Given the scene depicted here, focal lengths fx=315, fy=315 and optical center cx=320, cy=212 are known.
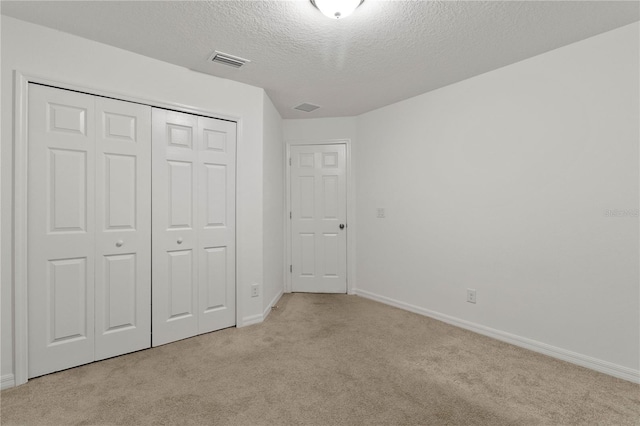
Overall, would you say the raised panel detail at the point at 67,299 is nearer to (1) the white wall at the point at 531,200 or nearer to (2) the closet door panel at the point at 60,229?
(2) the closet door panel at the point at 60,229

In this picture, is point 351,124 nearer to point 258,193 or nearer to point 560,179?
point 258,193

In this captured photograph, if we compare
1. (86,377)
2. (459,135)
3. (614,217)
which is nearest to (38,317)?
(86,377)

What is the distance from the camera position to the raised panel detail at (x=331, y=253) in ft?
14.2

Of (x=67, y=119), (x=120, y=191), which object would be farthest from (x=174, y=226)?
(x=67, y=119)

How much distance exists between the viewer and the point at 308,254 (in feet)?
14.3

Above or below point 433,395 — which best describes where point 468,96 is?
above

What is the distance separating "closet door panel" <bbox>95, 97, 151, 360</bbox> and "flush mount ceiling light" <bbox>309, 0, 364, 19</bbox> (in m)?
1.64

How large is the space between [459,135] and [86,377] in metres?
3.70

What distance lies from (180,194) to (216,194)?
1.07 ft

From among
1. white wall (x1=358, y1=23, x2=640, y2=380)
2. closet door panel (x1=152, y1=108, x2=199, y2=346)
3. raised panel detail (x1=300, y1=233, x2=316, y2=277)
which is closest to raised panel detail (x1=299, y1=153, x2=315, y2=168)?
raised panel detail (x1=300, y1=233, x2=316, y2=277)

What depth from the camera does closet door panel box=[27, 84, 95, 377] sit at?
2133 mm

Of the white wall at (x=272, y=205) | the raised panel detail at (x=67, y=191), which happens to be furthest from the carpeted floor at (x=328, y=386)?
the raised panel detail at (x=67, y=191)

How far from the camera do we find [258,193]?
3.24m

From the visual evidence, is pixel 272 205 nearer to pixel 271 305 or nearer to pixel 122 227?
pixel 271 305
